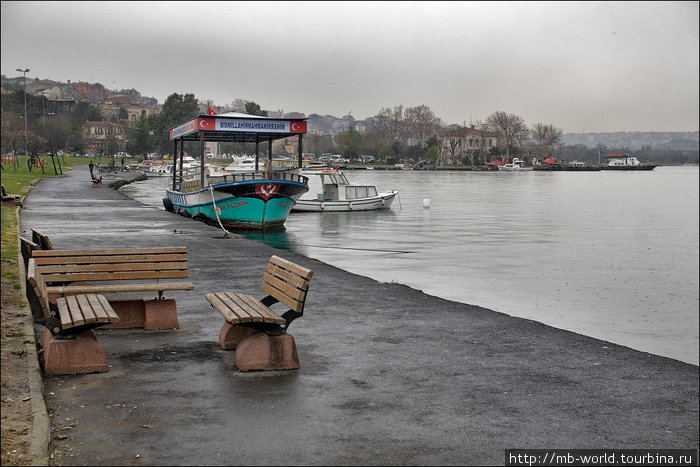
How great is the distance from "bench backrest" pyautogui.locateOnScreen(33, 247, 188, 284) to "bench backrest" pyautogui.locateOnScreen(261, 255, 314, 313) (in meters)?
1.30

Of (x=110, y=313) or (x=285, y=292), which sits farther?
(x=285, y=292)

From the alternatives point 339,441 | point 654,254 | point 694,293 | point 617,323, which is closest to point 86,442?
point 339,441

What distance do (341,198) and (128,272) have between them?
1591 inches

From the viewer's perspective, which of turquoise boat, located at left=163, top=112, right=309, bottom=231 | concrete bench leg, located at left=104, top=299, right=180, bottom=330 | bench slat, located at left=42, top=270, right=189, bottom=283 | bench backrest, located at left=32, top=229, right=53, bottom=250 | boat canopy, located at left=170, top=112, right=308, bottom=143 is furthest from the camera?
turquoise boat, located at left=163, top=112, right=309, bottom=231

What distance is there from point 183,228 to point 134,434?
19.6 meters

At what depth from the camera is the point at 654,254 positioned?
31.6 metres

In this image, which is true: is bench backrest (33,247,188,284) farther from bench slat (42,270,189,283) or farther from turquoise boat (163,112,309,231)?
turquoise boat (163,112,309,231)

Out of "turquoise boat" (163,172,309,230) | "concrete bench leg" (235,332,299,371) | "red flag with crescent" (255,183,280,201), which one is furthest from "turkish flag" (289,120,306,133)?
"concrete bench leg" (235,332,299,371)

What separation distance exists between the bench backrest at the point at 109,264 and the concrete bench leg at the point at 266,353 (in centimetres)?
203

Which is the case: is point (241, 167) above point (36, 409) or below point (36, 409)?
above

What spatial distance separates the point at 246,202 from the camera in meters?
32.6

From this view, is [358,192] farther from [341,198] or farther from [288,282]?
[288,282]

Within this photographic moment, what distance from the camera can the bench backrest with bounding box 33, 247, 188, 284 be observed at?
29.6ft

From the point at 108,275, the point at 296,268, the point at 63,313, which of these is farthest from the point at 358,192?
the point at 63,313
